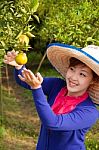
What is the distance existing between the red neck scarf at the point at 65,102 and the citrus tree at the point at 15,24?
1.05 feet

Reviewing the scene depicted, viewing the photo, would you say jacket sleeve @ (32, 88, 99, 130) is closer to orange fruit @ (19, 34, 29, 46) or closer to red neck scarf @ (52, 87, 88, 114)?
red neck scarf @ (52, 87, 88, 114)

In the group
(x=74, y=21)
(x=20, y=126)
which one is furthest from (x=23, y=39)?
(x=20, y=126)

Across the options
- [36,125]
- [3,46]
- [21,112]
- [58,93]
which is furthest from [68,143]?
[21,112]

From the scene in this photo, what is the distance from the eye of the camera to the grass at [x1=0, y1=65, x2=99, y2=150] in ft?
18.4

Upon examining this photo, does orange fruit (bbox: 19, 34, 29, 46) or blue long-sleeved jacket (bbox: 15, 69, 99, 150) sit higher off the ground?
orange fruit (bbox: 19, 34, 29, 46)

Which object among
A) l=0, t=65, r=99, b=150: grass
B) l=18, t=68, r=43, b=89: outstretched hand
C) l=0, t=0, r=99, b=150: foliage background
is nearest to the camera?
l=18, t=68, r=43, b=89: outstretched hand

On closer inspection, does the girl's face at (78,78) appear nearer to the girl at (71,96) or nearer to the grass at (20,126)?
the girl at (71,96)

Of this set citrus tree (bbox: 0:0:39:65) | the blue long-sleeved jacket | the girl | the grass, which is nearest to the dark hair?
the girl

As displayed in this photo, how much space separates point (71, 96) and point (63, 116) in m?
0.23

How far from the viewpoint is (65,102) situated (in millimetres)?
2160

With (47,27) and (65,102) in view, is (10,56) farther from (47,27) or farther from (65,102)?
(47,27)

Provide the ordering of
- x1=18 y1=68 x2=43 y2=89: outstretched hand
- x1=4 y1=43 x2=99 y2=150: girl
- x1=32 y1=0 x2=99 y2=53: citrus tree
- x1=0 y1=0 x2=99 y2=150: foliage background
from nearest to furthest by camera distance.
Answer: x1=18 y1=68 x2=43 y2=89: outstretched hand, x1=4 y1=43 x2=99 y2=150: girl, x1=0 y1=0 x2=99 y2=150: foliage background, x1=32 y1=0 x2=99 y2=53: citrus tree

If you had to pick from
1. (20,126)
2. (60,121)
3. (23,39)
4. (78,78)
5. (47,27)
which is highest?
(23,39)

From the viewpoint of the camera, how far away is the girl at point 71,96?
6.51ft
